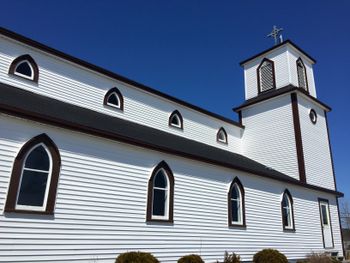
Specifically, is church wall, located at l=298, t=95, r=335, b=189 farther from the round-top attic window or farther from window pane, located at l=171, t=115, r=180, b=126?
window pane, located at l=171, t=115, r=180, b=126

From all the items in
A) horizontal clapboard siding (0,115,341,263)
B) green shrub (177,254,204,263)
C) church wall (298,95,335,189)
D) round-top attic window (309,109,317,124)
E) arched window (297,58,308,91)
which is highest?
arched window (297,58,308,91)

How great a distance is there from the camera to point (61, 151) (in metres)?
10.1

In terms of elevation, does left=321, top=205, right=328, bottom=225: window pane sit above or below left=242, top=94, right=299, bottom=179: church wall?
below

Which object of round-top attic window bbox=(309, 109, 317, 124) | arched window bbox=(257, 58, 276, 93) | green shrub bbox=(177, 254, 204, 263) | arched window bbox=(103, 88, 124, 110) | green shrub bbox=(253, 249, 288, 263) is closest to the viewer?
green shrub bbox=(177, 254, 204, 263)

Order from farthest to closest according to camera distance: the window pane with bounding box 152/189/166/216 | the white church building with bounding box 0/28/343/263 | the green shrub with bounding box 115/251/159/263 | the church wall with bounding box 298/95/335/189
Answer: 1. the church wall with bounding box 298/95/335/189
2. the window pane with bounding box 152/189/166/216
3. the green shrub with bounding box 115/251/159/263
4. the white church building with bounding box 0/28/343/263

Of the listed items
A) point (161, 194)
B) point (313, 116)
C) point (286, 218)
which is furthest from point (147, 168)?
point (313, 116)

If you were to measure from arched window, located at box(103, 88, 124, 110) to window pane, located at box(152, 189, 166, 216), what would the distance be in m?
5.53

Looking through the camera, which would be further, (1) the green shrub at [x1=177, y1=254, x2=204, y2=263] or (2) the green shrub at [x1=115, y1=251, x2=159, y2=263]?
(1) the green shrub at [x1=177, y1=254, x2=204, y2=263]

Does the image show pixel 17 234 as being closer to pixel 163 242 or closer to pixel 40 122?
pixel 40 122

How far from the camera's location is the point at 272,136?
23.0 m

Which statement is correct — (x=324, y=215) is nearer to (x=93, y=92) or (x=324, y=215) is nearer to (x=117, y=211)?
(x=117, y=211)

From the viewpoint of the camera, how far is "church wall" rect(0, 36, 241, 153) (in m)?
13.2

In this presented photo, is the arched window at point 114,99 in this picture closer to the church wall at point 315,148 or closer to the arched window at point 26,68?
the arched window at point 26,68

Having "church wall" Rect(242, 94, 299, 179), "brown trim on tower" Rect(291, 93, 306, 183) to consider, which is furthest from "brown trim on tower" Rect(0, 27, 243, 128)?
"brown trim on tower" Rect(291, 93, 306, 183)
